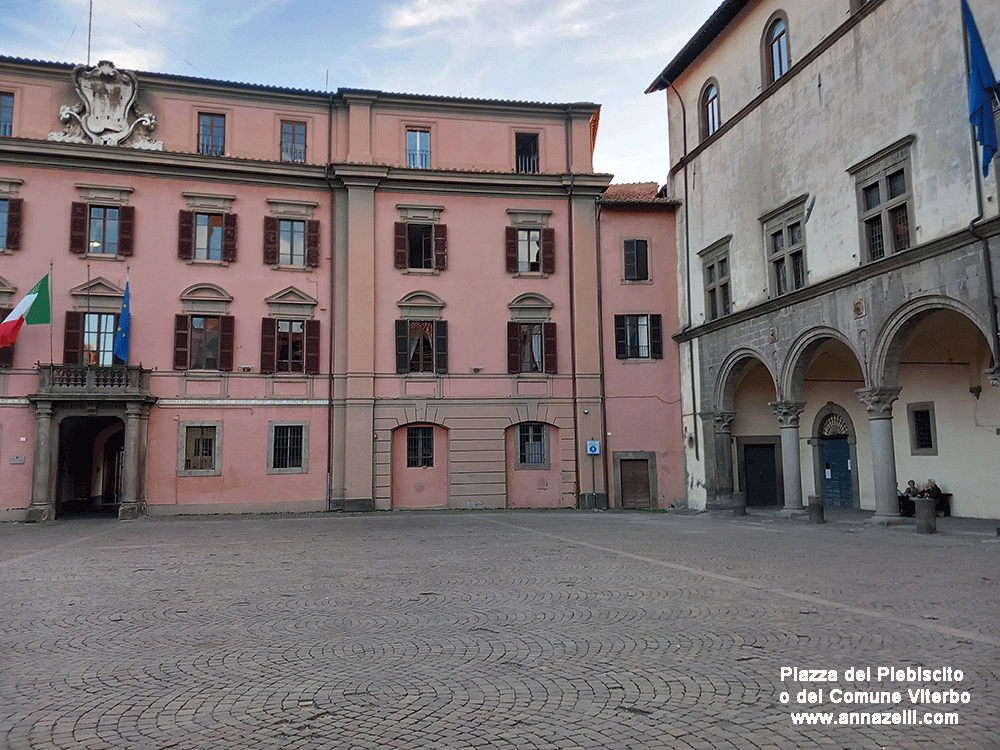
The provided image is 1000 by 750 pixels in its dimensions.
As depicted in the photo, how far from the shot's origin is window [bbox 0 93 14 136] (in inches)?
947

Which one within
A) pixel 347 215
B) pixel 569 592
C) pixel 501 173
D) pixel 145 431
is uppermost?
pixel 501 173

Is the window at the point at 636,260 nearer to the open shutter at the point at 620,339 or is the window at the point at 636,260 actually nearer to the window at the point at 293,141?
the open shutter at the point at 620,339

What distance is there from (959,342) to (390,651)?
18626 mm

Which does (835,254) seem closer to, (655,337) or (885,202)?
(885,202)

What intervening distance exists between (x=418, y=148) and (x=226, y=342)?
945 cm

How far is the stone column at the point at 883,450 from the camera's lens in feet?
58.4

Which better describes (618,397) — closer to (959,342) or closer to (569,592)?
(959,342)

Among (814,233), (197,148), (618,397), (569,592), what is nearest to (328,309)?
(197,148)

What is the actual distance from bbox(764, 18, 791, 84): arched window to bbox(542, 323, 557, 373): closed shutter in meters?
10.3

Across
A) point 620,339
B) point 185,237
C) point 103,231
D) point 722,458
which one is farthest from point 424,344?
point 103,231

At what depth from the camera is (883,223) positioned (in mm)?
17562

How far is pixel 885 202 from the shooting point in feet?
57.5

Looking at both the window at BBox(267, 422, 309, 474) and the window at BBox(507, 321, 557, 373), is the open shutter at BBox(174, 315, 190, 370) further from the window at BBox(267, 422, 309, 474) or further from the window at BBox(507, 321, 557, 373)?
the window at BBox(507, 321, 557, 373)

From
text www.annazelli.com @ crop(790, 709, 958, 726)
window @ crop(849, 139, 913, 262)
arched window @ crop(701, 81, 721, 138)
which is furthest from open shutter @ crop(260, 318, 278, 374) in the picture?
text www.annazelli.com @ crop(790, 709, 958, 726)
